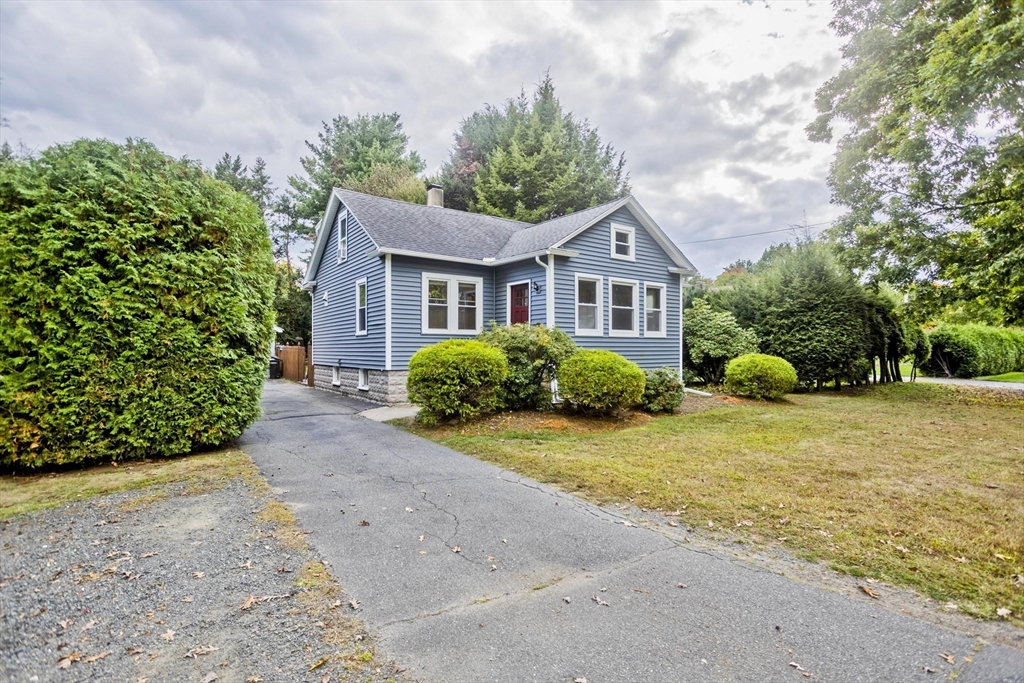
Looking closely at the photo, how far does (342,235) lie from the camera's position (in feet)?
48.1

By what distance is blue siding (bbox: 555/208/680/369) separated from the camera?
42.3 feet

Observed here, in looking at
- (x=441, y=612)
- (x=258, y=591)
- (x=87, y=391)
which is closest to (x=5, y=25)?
(x=87, y=391)

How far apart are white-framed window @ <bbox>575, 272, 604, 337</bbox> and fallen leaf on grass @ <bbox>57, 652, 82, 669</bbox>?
38.6 feet

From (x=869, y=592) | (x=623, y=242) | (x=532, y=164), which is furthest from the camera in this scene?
(x=532, y=164)

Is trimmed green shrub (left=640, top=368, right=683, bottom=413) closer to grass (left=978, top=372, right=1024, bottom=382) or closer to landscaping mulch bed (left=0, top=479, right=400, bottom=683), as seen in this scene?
landscaping mulch bed (left=0, top=479, right=400, bottom=683)

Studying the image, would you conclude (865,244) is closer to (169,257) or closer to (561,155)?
(169,257)

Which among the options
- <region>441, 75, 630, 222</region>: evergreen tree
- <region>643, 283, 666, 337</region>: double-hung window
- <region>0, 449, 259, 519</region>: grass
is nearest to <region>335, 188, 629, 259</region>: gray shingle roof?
<region>643, 283, 666, 337</region>: double-hung window

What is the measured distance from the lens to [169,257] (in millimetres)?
6258

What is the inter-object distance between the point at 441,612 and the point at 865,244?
1458cm

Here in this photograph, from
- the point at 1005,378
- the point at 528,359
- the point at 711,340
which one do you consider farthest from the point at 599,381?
the point at 1005,378

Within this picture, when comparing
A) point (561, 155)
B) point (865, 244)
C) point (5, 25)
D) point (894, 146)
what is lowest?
point (865, 244)

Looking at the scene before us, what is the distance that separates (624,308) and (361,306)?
7.80 metres

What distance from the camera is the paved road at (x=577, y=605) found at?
2312mm

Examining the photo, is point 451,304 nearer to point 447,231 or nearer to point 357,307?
point 447,231
